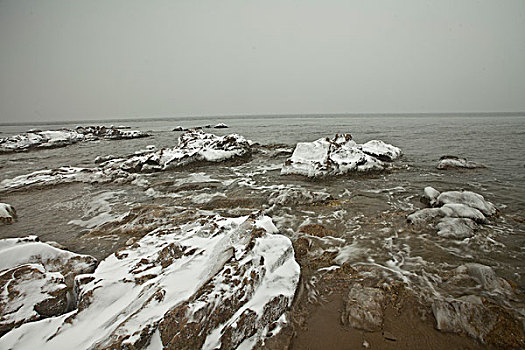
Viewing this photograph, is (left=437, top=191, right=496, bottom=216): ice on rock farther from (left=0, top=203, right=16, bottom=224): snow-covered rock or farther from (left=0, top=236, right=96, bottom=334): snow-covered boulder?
(left=0, top=203, right=16, bottom=224): snow-covered rock

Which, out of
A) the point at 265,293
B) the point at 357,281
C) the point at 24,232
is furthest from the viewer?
the point at 24,232

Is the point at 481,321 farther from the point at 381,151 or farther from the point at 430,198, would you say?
the point at 381,151

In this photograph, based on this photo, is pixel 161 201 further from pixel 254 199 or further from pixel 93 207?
pixel 254 199

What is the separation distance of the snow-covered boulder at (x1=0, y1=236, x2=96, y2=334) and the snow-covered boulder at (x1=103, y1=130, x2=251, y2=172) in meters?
7.88

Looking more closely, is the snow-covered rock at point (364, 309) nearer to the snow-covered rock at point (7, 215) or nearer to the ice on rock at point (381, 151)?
the snow-covered rock at point (7, 215)

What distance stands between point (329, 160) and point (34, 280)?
30.5ft

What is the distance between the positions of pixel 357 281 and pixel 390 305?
535 mm

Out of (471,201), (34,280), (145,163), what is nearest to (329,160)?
(471,201)

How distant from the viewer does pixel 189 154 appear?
12312 mm

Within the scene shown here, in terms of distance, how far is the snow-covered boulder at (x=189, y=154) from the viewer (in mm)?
11477

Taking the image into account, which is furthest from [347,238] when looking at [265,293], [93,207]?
[93,207]

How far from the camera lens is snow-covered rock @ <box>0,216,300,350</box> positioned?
226 centimetres

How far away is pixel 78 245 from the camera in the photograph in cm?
466

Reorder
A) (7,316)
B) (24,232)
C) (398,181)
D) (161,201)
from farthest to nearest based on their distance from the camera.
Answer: (398,181) < (161,201) < (24,232) < (7,316)
